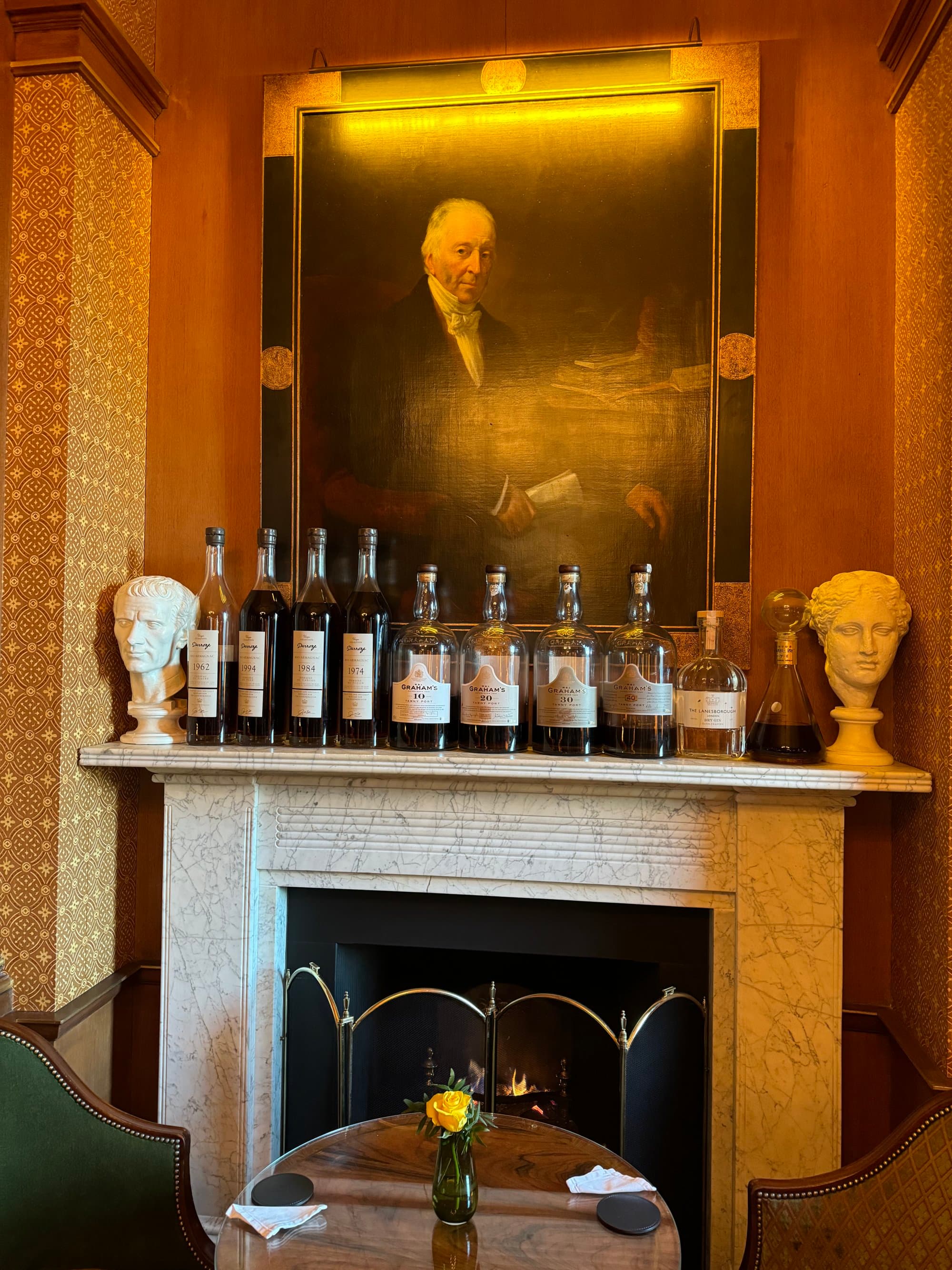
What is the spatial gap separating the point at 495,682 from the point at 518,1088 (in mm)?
1040

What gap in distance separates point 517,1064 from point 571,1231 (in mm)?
841

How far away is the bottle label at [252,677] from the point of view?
198 cm

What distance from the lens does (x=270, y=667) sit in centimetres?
201

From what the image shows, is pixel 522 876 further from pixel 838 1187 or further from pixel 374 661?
pixel 838 1187

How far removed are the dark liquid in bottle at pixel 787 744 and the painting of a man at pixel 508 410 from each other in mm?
341

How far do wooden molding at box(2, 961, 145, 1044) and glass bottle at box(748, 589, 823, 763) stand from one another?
5.29 ft

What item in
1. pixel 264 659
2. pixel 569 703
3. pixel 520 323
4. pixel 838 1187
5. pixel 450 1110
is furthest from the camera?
pixel 520 323

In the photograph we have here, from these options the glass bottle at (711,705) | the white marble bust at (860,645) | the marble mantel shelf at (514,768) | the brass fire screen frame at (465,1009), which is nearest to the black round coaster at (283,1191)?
the brass fire screen frame at (465,1009)

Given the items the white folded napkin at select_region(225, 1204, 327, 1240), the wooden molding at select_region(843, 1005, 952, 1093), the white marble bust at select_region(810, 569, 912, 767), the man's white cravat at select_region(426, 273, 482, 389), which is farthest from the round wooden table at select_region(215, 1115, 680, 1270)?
the man's white cravat at select_region(426, 273, 482, 389)

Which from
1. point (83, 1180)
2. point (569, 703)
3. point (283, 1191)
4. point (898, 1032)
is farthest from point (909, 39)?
point (83, 1180)

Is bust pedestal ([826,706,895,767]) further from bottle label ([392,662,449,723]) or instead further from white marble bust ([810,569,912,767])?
bottle label ([392,662,449,723])

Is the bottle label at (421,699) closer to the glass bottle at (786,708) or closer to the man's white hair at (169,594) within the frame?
the man's white hair at (169,594)

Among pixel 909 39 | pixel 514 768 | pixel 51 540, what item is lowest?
pixel 514 768

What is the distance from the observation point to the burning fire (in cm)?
212
